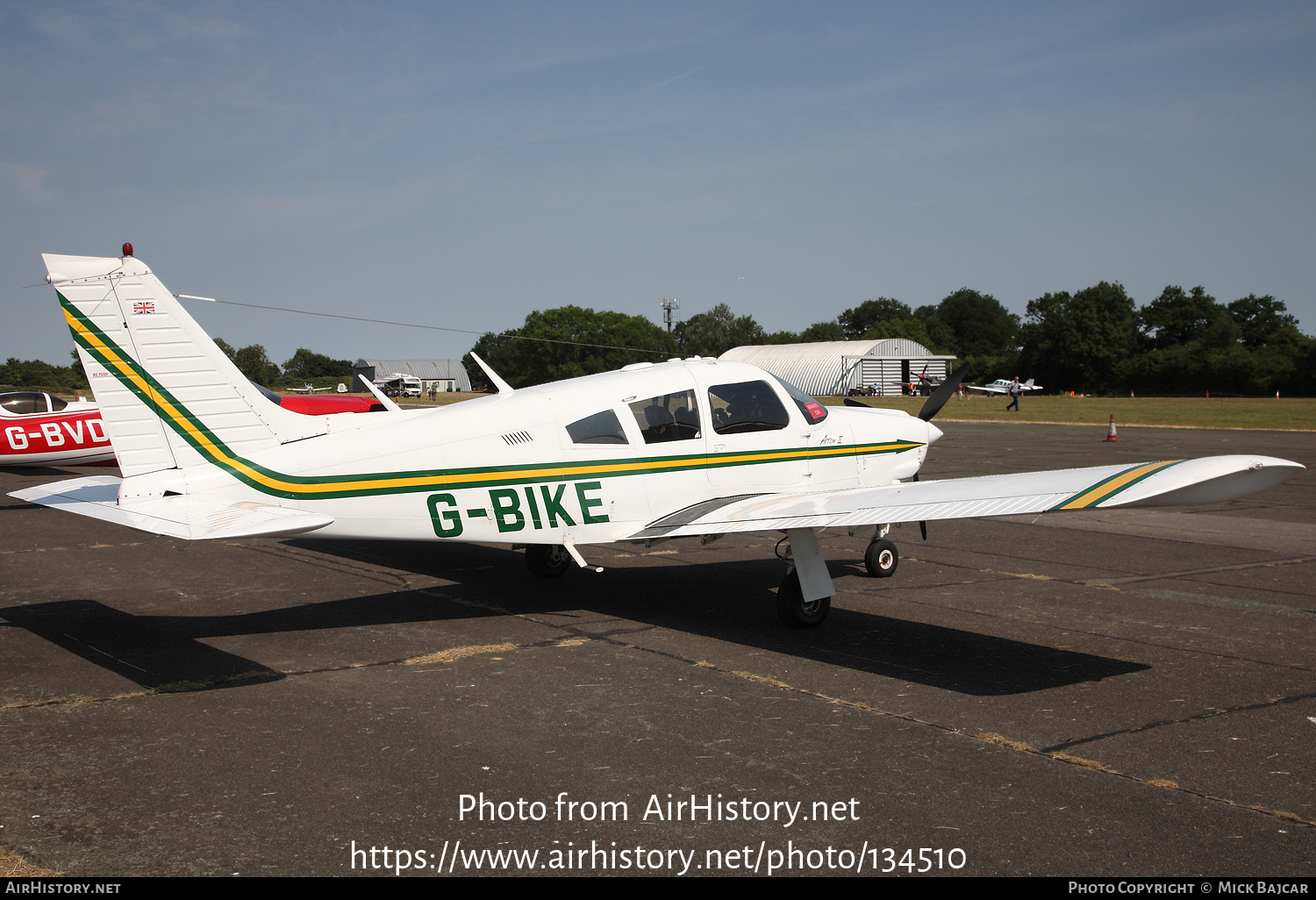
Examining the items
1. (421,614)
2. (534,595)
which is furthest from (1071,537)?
(421,614)

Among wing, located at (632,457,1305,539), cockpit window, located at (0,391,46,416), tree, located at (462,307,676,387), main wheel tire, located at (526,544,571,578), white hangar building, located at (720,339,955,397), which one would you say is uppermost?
tree, located at (462,307,676,387)

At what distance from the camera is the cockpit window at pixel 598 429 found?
8.02 meters

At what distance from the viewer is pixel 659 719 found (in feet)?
18.7

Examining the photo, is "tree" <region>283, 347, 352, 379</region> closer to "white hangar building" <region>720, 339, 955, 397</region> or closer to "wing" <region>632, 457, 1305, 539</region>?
"white hangar building" <region>720, 339, 955, 397</region>

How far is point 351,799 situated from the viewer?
4551 mm

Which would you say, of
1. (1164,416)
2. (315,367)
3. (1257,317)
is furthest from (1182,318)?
(315,367)

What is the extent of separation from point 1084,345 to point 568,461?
96.7 m

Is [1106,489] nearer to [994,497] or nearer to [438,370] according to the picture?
[994,497]

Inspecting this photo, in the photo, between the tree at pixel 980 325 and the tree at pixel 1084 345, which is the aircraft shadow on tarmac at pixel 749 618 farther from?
the tree at pixel 980 325

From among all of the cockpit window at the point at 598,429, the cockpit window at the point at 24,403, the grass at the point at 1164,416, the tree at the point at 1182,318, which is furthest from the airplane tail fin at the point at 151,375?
Answer: the tree at the point at 1182,318

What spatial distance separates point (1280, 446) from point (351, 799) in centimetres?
2750

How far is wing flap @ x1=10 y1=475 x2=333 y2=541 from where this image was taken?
6.30 meters

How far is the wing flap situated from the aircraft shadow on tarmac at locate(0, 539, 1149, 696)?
1038 millimetres

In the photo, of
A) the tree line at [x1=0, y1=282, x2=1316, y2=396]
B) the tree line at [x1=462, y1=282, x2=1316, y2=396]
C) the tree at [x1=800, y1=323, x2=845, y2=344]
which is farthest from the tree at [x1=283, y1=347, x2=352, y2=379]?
the tree at [x1=800, y1=323, x2=845, y2=344]
